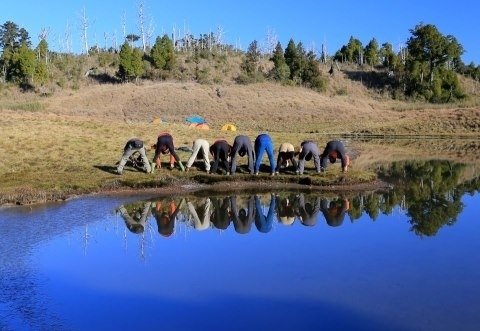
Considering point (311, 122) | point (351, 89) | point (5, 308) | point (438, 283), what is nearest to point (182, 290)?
point (5, 308)

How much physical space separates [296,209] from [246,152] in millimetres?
5772

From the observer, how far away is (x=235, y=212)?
18.4 m

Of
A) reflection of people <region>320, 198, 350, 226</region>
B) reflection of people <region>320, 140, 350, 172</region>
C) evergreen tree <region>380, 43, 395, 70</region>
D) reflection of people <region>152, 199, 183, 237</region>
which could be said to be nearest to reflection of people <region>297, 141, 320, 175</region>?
reflection of people <region>320, 140, 350, 172</region>

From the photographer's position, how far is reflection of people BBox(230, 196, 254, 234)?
16.3 m

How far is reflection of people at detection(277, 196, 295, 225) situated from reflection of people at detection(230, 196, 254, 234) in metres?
0.89

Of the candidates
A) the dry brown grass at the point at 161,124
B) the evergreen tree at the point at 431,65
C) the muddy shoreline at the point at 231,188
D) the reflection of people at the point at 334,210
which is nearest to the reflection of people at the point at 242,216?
the muddy shoreline at the point at 231,188

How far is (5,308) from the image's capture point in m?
9.76

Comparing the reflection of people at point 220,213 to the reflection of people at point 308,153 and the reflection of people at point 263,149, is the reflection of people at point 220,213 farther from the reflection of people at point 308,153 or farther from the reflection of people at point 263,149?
the reflection of people at point 308,153

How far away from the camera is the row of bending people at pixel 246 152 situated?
77.1ft

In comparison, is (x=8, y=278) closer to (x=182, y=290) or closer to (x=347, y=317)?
(x=182, y=290)

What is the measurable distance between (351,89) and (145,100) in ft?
108

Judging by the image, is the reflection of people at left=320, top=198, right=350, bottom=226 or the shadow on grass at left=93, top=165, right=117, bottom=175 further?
the shadow on grass at left=93, top=165, right=117, bottom=175

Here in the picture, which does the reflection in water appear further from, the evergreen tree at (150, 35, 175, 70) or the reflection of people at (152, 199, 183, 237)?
the evergreen tree at (150, 35, 175, 70)

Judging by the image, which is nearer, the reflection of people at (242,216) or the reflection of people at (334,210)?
the reflection of people at (242,216)
